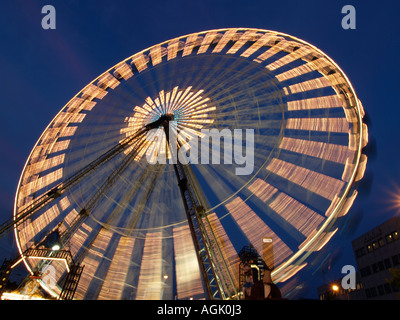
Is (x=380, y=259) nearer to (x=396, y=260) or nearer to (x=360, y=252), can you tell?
(x=396, y=260)

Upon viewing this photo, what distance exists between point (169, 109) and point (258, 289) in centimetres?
1047

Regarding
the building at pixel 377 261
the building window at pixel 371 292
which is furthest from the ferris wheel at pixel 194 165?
the building window at pixel 371 292

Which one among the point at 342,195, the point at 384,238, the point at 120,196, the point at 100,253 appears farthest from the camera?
the point at 384,238

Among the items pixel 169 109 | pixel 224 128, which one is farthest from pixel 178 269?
pixel 169 109

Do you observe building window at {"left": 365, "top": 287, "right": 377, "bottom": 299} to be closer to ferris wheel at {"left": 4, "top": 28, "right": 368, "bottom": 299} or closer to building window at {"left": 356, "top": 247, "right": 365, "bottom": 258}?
building window at {"left": 356, "top": 247, "right": 365, "bottom": 258}

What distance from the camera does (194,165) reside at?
49.3 ft

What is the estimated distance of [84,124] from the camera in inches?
626

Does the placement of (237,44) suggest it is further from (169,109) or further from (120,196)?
(120,196)

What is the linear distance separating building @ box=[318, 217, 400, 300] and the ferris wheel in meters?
21.5

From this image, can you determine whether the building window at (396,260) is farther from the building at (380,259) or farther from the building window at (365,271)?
the building window at (365,271)

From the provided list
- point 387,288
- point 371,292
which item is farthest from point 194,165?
point 371,292

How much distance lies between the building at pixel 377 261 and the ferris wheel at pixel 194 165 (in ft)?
70.6

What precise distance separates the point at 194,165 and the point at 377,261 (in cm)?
2941

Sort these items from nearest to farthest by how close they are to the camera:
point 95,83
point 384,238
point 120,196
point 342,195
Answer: point 342,195, point 120,196, point 95,83, point 384,238
